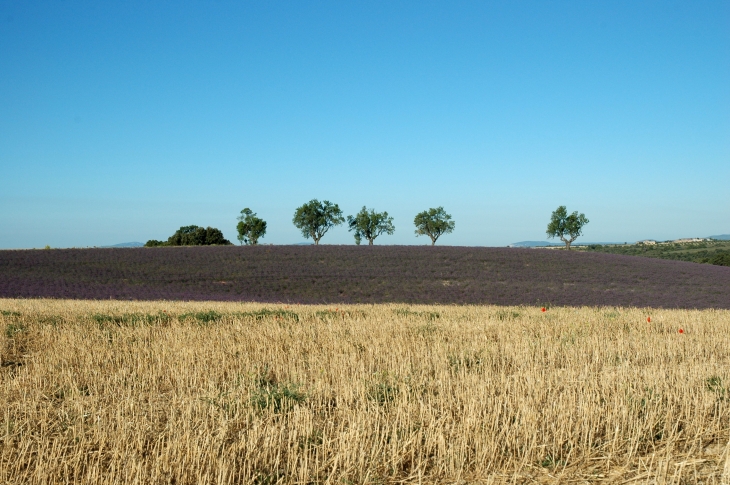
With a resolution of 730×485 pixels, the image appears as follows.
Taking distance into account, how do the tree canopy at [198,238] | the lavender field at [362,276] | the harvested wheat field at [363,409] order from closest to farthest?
the harvested wheat field at [363,409] < the lavender field at [362,276] < the tree canopy at [198,238]

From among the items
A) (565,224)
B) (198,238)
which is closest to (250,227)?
(198,238)

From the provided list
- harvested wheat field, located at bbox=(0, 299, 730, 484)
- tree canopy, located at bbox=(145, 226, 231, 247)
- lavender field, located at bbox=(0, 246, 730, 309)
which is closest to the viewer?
harvested wheat field, located at bbox=(0, 299, 730, 484)

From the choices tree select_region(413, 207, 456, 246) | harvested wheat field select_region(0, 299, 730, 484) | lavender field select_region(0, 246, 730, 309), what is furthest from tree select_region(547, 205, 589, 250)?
harvested wheat field select_region(0, 299, 730, 484)

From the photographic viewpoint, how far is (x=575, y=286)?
2886 centimetres

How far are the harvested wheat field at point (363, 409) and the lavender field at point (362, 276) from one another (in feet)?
49.0

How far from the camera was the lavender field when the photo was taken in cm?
2559

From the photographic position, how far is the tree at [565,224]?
79.4m

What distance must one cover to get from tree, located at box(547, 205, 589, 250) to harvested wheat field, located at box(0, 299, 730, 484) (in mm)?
72788

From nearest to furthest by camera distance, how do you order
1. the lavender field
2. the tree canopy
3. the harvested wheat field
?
the harvested wheat field
the lavender field
the tree canopy

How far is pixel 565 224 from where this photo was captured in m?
79.8

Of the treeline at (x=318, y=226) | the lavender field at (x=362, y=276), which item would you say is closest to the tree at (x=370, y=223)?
the treeline at (x=318, y=226)

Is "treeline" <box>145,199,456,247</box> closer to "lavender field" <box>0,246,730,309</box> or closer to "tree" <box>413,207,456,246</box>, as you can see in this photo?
"tree" <box>413,207,456,246</box>

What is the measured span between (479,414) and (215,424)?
100 inches

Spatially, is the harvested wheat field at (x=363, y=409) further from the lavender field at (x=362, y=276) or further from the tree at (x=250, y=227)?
the tree at (x=250, y=227)
